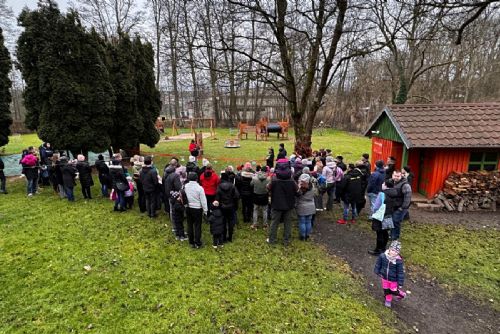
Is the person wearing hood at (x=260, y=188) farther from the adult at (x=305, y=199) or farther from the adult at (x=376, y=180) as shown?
the adult at (x=376, y=180)

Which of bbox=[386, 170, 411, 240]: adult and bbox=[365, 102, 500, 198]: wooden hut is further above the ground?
bbox=[365, 102, 500, 198]: wooden hut

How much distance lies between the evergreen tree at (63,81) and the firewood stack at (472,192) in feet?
43.8

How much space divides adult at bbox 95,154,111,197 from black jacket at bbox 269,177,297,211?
5.95 metres

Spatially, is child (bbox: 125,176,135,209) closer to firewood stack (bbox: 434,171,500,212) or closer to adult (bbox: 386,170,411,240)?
adult (bbox: 386,170,411,240)

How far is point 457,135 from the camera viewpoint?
9336 millimetres

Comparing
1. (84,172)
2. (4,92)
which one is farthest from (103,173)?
(4,92)

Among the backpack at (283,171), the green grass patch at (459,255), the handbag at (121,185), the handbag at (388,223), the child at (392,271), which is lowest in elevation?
the green grass patch at (459,255)

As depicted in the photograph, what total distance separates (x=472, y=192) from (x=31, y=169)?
14938 millimetres

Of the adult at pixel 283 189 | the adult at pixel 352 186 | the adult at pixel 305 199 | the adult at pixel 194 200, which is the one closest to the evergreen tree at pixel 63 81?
the adult at pixel 194 200

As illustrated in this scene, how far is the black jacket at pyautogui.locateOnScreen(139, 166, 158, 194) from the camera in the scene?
7684 mm

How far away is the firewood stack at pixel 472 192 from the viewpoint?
9133 millimetres

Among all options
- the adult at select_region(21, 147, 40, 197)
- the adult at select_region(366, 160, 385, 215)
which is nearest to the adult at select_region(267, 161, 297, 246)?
the adult at select_region(366, 160, 385, 215)

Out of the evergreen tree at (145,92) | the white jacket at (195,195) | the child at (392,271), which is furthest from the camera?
the evergreen tree at (145,92)

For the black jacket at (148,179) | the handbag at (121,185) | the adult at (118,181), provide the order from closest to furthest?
1. the black jacket at (148,179)
2. the adult at (118,181)
3. the handbag at (121,185)
